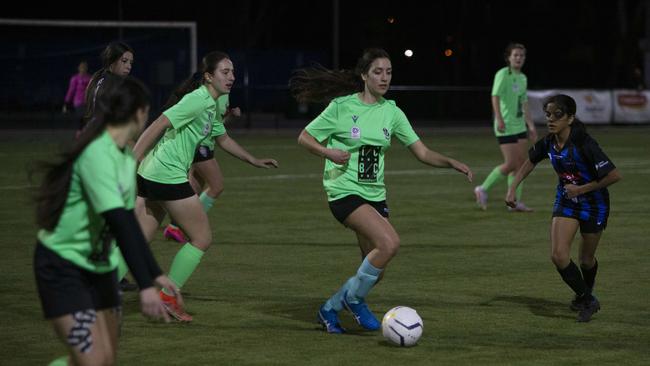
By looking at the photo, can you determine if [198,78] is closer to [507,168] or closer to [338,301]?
[338,301]

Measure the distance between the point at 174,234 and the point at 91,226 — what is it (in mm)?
8055

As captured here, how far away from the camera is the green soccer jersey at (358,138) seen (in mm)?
8570

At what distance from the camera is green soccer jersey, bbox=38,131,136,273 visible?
5367 mm

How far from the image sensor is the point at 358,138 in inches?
340

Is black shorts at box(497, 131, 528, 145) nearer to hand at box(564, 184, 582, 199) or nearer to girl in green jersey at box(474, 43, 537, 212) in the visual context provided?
girl in green jersey at box(474, 43, 537, 212)

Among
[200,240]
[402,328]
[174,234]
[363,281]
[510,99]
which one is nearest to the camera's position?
[402,328]

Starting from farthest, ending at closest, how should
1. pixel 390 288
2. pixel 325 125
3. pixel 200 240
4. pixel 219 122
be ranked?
pixel 219 122, pixel 390 288, pixel 200 240, pixel 325 125

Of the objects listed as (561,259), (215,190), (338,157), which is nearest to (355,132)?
(338,157)

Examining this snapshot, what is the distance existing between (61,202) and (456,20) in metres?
50.3

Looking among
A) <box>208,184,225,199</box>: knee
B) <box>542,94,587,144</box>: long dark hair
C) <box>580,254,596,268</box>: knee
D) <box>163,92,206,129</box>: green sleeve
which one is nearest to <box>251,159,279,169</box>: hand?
<box>163,92,206,129</box>: green sleeve

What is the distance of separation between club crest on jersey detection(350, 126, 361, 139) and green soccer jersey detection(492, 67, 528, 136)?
8.35m

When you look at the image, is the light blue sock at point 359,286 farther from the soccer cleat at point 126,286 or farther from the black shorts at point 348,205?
the soccer cleat at point 126,286

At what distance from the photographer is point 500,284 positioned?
35.3 ft

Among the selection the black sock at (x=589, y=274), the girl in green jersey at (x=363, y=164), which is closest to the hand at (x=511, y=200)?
the black sock at (x=589, y=274)
